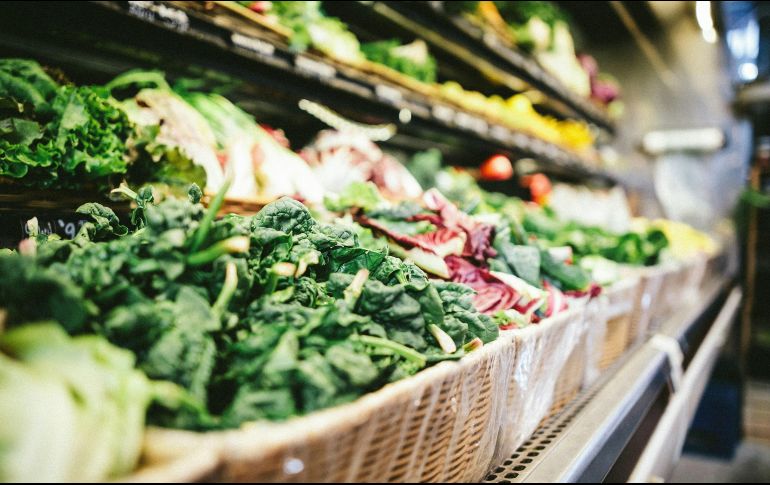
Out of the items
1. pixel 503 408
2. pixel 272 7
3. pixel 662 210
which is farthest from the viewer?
pixel 662 210

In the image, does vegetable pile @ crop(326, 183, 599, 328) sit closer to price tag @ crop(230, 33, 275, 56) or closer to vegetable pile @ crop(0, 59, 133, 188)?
price tag @ crop(230, 33, 275, 56)

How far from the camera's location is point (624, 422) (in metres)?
1.39

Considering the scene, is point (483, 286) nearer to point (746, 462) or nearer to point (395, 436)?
point (395, 436)

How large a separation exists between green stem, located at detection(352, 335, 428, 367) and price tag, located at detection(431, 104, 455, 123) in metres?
2.03

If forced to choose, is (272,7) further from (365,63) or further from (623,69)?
(623,69)

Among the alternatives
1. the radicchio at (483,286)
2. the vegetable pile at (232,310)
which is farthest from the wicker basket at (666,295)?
the vegetable pile at (232,310)

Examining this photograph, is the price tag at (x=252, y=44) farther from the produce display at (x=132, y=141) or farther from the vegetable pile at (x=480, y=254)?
the vegetable pile at (x=480, y=254)

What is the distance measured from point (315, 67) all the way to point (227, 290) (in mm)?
1459

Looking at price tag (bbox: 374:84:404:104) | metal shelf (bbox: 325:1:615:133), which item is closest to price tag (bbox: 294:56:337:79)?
Answer: price tag (bbox: 374:84:404:104)

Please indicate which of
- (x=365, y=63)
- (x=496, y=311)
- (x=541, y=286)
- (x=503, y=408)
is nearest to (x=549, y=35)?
(x=365, y=63)

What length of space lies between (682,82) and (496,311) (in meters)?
6.44

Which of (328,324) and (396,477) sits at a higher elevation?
(328,324)

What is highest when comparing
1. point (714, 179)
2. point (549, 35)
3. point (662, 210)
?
point (549, 35)

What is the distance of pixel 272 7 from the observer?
2252 millimetres
